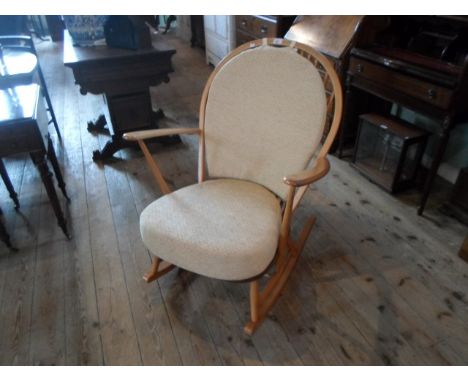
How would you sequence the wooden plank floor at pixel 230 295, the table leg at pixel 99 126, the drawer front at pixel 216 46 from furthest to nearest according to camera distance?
the drawer front at pixel 216 46, the table leg at pixel 99 126, the wooden plank floor at pixel 230 295

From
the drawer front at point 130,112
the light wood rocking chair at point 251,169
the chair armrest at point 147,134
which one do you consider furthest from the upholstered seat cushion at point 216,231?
the drawer front at point 130,112

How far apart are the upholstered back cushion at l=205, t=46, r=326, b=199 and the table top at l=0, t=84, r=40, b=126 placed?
773mm

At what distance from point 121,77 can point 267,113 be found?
1277 millimetres

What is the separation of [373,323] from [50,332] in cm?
129

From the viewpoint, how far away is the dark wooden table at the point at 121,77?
2104 mm

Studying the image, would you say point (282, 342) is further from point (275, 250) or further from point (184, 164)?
point (184, 164)

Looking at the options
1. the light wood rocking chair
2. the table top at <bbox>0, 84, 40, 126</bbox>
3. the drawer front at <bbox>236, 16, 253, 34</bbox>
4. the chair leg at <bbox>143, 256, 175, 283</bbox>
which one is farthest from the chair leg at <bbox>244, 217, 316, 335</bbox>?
the drawer front at <bbox>236, 16, 253, 34</bbox>

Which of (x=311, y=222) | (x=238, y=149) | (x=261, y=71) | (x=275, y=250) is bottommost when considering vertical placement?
(x=311, y=222)

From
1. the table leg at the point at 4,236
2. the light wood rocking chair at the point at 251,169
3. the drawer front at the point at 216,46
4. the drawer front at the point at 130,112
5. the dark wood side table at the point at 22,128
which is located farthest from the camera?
the drawer front at the point at 216,46

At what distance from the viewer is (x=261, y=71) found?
137 centimetres

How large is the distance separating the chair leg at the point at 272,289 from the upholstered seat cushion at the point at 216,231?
0.16 metres

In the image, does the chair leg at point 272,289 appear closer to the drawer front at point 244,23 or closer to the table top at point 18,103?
the table top at point 18,103

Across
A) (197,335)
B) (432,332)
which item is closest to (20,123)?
(197,335)

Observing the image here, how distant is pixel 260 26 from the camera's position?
116 inches
